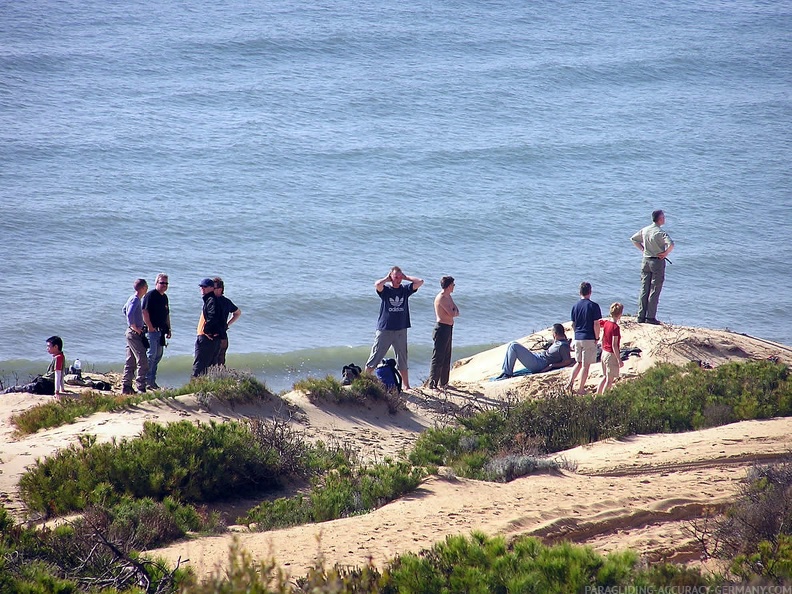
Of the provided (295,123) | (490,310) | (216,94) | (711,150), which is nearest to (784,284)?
(490,310)

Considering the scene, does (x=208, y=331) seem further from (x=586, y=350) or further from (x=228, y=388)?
(x=586, y=350)

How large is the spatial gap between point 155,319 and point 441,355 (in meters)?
4.16

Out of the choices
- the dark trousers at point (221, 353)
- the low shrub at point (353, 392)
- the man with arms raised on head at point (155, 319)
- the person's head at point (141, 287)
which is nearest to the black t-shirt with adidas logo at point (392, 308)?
the low shrub at point (353, 392)

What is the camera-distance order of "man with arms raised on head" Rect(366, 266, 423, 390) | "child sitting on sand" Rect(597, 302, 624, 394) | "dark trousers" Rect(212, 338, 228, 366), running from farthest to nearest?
"man with arms raised on head" Rect(366, 266, 423, 390), "dark trousers" Rect(212, 338, 228, 366), "child sitting on sand" Rect(597, 302, 624, 394)

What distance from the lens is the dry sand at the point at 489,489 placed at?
20.4 ft

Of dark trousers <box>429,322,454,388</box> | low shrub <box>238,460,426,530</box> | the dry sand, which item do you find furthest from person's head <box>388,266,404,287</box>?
low shrub <box>238,460,426,530</box>

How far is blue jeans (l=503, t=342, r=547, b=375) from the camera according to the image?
13766mm

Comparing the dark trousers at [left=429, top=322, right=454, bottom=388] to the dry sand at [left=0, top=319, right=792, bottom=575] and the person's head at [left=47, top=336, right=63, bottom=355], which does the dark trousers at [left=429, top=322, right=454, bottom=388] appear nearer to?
the dry sand at [left=0, top=319, right=792, bottom=575]

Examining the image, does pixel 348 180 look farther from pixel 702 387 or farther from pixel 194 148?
pixel 702 387

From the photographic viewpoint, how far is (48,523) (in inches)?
269

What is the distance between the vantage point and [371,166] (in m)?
33.5

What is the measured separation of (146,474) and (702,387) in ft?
21.5

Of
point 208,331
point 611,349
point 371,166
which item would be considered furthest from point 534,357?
point 371,166

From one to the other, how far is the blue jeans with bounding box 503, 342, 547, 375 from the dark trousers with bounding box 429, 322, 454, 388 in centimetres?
147
